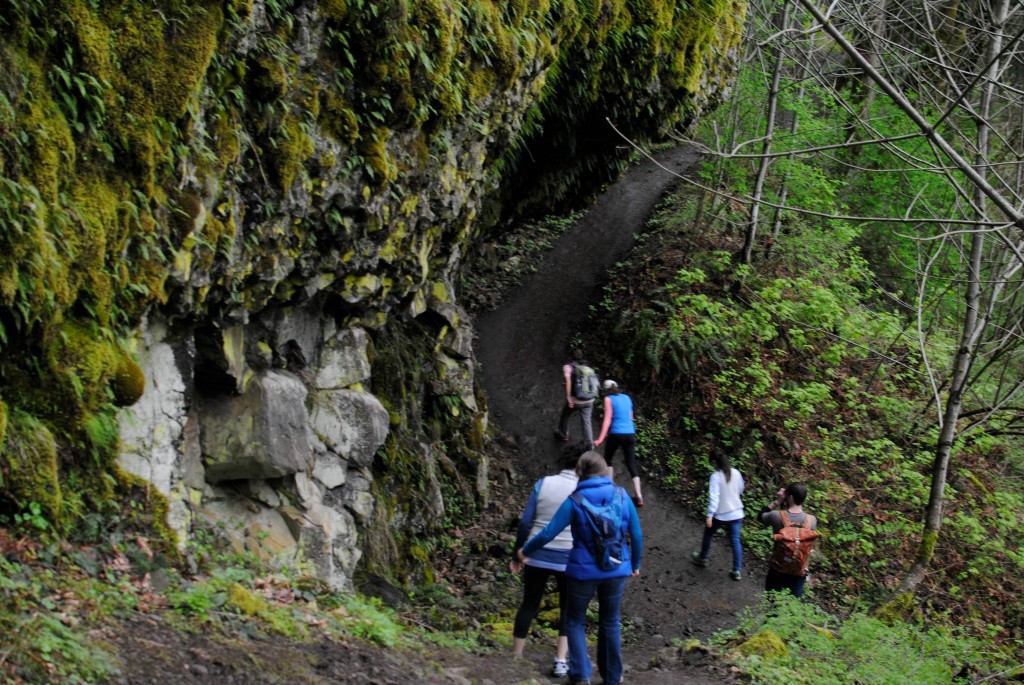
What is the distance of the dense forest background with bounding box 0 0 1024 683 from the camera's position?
16.5ft

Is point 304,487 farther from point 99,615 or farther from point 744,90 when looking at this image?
point 744,90

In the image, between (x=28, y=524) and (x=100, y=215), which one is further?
(x=100, y=215)

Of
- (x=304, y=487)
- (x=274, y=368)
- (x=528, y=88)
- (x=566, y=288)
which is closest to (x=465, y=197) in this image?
(x=528, y=88)

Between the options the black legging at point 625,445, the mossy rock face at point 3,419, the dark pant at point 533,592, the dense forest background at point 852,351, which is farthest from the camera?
the black legging at point 625,445

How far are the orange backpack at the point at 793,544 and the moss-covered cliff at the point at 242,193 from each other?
4662 millimetres

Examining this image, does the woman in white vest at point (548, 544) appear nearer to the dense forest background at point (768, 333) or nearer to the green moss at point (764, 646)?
the dense forest background at point (768, 333)

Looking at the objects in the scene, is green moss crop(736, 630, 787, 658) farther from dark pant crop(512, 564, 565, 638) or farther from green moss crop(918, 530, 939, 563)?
green moss crop(918, 530, 939, 563)

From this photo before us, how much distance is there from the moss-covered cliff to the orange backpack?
466 centimetres

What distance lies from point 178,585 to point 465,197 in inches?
253

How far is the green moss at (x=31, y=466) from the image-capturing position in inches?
192

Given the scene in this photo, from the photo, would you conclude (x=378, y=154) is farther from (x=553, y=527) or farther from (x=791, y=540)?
(x=791, y=540)

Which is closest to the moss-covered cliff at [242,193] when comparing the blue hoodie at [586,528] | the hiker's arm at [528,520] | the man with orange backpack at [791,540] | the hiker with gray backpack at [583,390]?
the hiker with gray backpack at [583,390]

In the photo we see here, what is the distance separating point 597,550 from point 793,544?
379 centimetres

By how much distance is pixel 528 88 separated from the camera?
1091 cm
